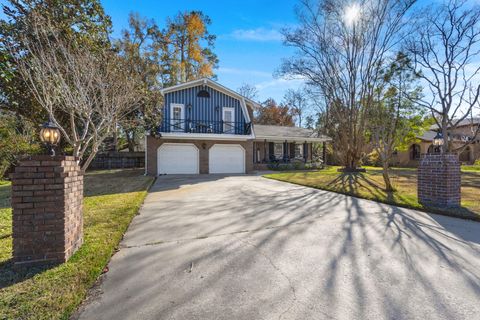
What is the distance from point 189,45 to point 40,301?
82.0 ft

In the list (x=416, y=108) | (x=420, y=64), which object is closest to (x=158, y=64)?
(x=420, y=64)

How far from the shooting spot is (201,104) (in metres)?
15.7

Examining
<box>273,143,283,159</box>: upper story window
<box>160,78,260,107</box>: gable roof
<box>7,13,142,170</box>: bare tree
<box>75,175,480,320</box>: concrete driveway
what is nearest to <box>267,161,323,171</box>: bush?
<box>273,143,283,159</box>: upper story window

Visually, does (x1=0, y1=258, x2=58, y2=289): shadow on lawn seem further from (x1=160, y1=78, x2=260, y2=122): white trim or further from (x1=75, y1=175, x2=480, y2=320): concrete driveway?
(x1=160, y1=78, x2=260, y2=122): white trim

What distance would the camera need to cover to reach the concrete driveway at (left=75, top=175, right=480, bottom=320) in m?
2.00

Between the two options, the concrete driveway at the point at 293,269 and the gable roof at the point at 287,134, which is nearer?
the concrete driveway at the point at 293,269

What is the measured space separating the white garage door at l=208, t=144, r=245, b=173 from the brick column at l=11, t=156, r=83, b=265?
506 inches

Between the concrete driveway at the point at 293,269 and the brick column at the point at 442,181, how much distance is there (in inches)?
40.6

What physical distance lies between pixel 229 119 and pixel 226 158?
9.00 feet

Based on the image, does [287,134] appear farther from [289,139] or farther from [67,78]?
[67,78]

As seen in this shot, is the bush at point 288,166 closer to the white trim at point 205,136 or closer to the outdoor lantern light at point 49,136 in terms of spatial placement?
the white trim at point 205,136

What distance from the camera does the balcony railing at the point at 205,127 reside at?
1501 cm

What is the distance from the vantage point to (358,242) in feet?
11.4

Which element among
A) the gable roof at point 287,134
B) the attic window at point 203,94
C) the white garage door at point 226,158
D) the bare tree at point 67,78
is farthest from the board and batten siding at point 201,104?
the bare tree at point 67,78
